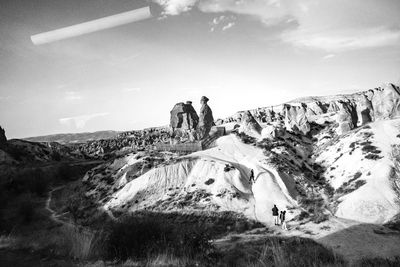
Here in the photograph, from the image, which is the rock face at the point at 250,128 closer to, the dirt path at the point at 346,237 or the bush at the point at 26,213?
the dirt path at the point at 346,237

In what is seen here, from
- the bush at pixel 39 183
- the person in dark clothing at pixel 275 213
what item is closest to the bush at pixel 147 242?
the person in dark clothing at pixel 275 213

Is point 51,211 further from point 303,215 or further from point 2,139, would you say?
point 2,139

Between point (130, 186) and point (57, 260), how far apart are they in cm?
3246

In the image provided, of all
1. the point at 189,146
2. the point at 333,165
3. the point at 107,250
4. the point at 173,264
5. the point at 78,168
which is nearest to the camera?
the point at 173,264

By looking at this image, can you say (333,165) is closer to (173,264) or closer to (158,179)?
(158,179)

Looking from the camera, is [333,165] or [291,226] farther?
[333,165]

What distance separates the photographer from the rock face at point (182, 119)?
220 feet

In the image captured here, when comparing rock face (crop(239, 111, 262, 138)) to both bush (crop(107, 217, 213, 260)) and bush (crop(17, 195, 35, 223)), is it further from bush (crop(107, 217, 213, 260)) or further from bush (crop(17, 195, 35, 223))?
bush (crop(107, 217, 213, 260))

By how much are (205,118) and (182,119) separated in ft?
37.6

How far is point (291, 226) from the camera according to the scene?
2494 centimetres

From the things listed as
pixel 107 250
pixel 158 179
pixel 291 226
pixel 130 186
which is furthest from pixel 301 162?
pixel 107 250

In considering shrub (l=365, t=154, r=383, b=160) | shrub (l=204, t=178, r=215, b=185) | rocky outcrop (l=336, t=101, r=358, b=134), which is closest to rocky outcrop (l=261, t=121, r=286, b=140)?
rocky outcrop (l=336, t=101, r=358, b=134)

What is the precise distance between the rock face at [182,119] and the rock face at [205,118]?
27.5 ft

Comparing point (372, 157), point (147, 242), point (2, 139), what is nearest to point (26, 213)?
point (147, 242)
